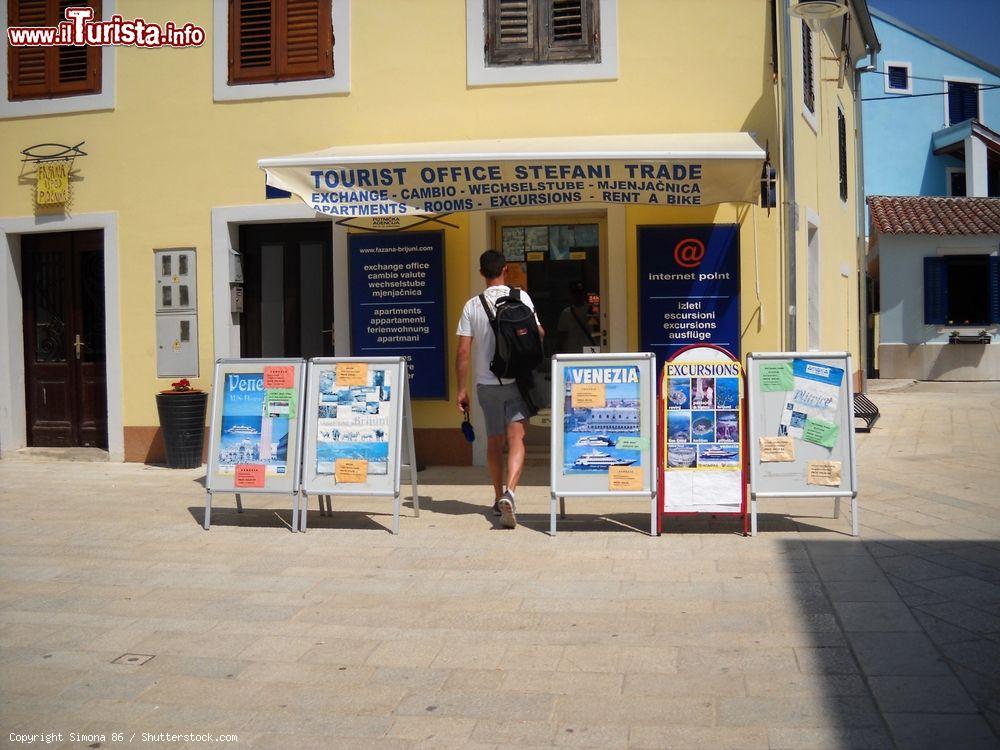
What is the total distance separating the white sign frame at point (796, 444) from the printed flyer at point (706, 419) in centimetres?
11

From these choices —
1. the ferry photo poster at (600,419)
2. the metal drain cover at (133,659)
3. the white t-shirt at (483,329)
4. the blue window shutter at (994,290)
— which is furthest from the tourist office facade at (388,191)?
the blue window shutter at (994,290)

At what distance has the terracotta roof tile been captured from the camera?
71.3 feet

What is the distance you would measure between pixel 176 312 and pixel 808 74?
273 inches

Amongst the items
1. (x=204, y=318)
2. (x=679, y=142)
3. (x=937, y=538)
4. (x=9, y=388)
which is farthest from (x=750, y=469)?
(x=9, y=388)

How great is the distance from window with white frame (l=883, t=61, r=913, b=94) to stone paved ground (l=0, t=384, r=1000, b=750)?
23.7m

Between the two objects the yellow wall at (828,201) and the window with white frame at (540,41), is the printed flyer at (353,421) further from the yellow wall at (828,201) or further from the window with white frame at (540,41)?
the yellow wall at (828,201)

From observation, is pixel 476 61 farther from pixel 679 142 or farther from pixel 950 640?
pixel 950 640

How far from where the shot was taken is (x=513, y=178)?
870 cm

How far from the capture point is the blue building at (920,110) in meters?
28.9

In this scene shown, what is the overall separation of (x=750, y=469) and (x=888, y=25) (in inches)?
1046

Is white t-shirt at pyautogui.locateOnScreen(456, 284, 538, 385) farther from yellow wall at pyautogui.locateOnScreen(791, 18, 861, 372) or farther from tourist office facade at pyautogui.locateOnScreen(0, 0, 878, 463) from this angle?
yellow wall at pyautogui.locateOnScreen(791, 18, 861, 372)

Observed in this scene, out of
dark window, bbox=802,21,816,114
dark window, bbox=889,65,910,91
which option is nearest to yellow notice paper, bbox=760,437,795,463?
dark window, bbox=802,21,816,114

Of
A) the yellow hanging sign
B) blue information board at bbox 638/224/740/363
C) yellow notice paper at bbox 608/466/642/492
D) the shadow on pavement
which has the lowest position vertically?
the shadow on pavement

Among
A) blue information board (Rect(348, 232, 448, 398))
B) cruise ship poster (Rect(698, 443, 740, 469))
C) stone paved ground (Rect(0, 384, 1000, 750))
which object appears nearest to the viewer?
stone paved ground (Rect(0, 384, 1000, 750))
